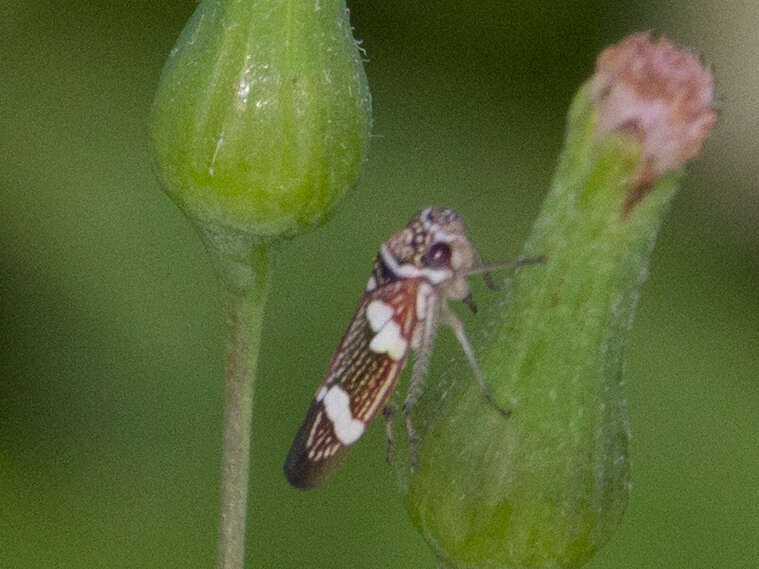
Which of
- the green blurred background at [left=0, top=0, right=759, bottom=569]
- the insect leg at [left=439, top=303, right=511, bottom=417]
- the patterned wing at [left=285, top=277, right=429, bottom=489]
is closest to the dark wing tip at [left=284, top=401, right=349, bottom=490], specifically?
the patterned wing at [left=285, top=277, right=429, bottom=489]

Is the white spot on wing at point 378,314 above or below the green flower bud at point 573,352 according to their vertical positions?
below

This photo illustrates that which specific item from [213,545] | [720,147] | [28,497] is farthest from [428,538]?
[720,147]

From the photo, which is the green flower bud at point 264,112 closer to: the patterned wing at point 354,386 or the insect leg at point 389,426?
the patterned wing at point 354,386

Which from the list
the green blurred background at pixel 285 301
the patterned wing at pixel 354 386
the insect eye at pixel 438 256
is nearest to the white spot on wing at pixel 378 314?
the patterned wing at pixel 354 386

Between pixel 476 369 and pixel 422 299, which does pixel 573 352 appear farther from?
pixel 422 299

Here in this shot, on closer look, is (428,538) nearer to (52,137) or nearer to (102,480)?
(102,480)

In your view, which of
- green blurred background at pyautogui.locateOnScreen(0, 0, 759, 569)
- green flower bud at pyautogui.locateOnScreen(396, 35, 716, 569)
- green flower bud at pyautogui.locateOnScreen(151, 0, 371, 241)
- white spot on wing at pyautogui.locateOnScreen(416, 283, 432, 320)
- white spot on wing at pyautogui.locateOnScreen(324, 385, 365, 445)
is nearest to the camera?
green flower bud at pyautogui.locateOnScreen(396, 35, 716, 569)

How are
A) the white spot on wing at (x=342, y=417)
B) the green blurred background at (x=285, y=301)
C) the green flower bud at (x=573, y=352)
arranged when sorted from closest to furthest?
1. the green flower bud at (x=573, y=352)
2. the white spot on wing at (x=342, y=417)
3. the green blurred background at (x=285, y=301)

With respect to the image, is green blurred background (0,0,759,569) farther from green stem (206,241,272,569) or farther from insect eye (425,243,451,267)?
green stem (206,241,272,569)
